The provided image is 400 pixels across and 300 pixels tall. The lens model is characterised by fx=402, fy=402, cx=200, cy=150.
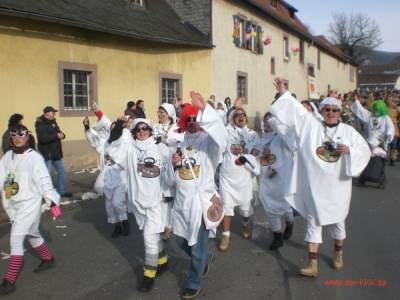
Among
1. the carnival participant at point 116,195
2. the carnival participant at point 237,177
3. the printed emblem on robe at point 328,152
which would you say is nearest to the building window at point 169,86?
the carnival participant at point 116,195

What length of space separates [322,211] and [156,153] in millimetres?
1890

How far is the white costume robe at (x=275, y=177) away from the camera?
17.1 feet

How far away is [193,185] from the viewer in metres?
3.89

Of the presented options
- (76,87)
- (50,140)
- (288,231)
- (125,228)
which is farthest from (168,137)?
(76,87)

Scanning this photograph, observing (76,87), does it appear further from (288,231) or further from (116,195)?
(288,231)

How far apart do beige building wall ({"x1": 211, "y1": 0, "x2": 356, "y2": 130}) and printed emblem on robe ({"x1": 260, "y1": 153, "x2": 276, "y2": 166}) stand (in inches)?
505

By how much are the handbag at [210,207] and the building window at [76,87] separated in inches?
329

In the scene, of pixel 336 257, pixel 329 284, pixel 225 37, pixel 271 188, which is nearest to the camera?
pixel 329 284

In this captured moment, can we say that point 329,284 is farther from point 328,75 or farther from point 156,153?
point 328,75

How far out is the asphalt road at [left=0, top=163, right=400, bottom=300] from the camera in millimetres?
4031

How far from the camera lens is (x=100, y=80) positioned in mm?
12367

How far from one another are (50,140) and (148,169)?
14.8 feet

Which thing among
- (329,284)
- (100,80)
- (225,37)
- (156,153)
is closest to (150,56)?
(100,80)

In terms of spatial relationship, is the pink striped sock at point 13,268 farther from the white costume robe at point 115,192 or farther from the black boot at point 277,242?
the black boot at point 277,242
